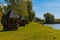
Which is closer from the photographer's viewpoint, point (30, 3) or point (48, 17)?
point (30, 3)

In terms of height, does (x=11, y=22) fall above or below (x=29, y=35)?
above

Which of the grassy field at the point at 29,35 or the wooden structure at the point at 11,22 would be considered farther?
the wooden structure at the point at 11,22

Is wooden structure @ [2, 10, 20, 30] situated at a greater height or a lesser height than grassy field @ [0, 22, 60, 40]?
greater

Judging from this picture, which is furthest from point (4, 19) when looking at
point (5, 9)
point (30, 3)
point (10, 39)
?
point (30, 3)

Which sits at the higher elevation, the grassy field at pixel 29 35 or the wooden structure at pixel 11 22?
the wooden structure at pixel 11 22

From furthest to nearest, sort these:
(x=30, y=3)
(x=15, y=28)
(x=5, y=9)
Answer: (x=30, y=3), (x=5, y=9), (x=15, y=28)

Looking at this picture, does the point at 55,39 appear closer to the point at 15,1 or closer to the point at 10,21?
the point at 10,21

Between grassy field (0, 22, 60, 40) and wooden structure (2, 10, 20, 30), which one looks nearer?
grassy field (0, 22, 60, 40)

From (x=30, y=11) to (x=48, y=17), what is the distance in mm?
64855

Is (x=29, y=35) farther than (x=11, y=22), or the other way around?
(x=11, y=22)

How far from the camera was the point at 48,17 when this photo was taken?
Answer: 497 ft

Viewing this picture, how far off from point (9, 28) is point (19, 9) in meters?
27.4

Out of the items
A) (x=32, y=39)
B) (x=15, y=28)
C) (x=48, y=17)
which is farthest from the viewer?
(x=48, y=17)

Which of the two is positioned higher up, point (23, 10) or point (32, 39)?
point (23, 10)
